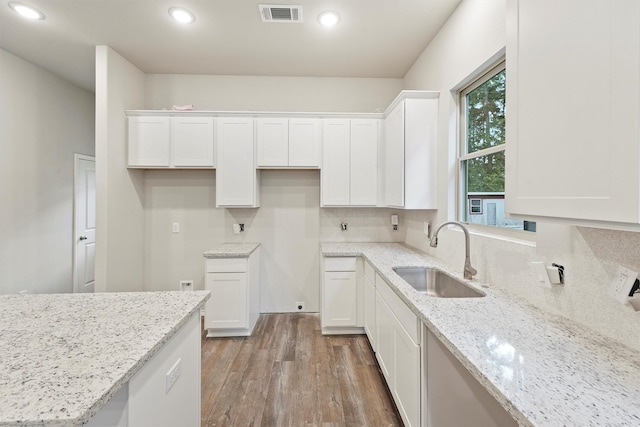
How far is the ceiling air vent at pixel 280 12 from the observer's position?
2.24 meters

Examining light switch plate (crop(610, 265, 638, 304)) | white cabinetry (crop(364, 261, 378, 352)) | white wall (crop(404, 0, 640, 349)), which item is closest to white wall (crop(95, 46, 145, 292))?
white cabinetry (crop(364, 261, 378, 352))

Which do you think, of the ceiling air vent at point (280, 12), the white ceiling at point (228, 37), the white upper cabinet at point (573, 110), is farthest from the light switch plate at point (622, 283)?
the ceiling air vent at point (280, 12)

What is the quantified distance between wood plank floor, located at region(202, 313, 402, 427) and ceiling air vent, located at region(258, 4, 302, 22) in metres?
2.99

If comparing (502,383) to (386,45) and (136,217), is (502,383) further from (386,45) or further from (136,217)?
(136,217)

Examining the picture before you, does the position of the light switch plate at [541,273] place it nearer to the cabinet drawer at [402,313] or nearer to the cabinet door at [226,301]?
the cabinet drawer at [402,313]

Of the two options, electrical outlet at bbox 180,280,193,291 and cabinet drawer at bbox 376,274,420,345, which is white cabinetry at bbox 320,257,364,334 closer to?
cabinet drawer at bbox 376,274,420,345

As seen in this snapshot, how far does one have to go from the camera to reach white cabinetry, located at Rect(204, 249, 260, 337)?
2848 millimetres

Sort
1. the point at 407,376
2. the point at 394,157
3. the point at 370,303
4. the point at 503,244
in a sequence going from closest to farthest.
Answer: the point at 407,376 → the point at 503,244 → the point at 370,303 → the point at 394,157

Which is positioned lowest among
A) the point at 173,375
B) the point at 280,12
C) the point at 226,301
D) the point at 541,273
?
the point at 226,301

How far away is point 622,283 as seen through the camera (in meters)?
1.00

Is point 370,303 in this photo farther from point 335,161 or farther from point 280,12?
point 280,12

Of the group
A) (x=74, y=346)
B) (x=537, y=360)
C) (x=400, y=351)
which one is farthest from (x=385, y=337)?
(x=74, y=346)

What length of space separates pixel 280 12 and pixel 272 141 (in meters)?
1.22

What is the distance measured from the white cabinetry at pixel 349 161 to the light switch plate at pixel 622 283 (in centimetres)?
227
